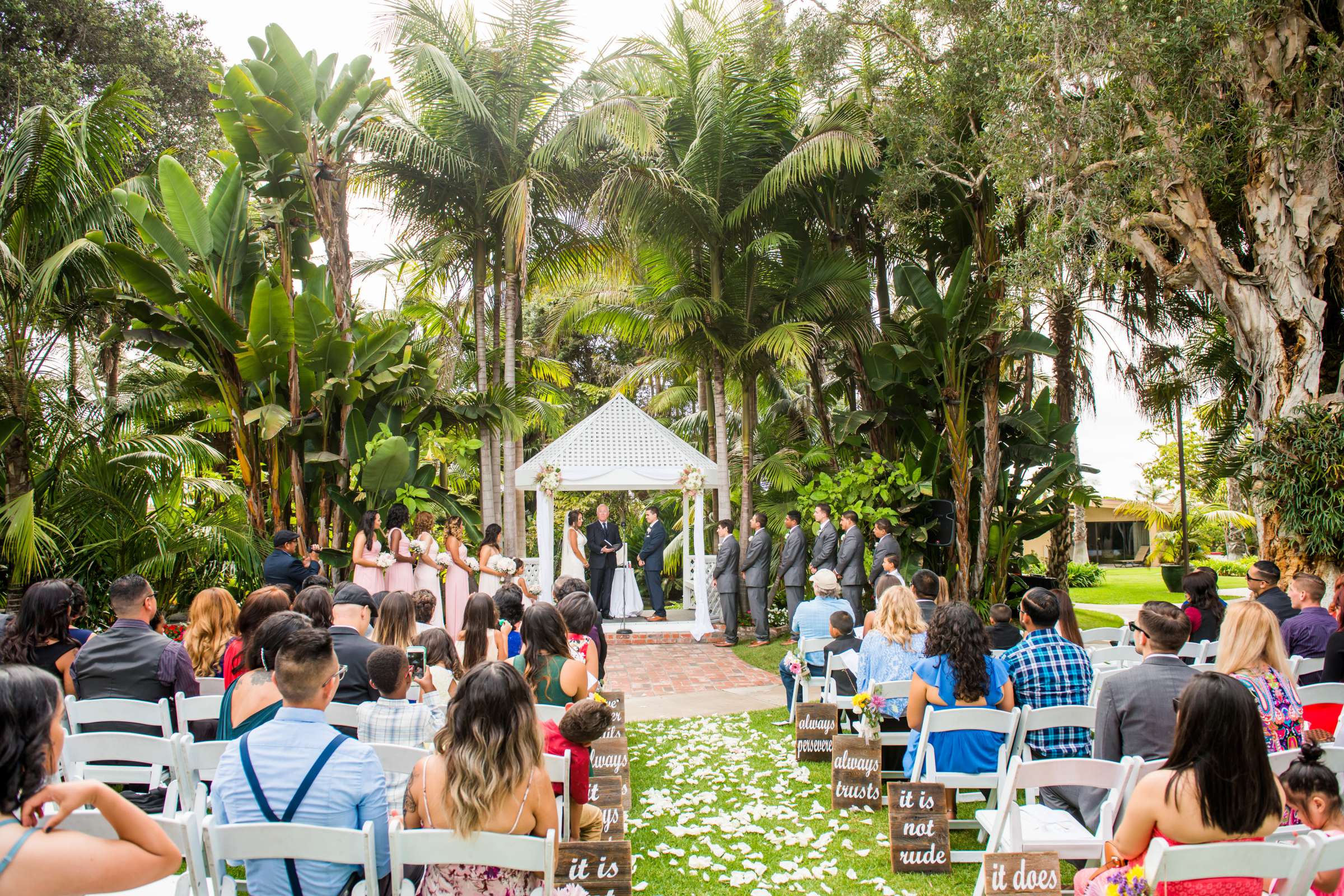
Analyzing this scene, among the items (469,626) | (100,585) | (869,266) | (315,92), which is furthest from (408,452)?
(869,266)

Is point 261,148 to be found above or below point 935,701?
above

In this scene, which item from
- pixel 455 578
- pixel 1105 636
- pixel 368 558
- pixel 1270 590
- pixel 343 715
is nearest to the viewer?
pixel 343 715

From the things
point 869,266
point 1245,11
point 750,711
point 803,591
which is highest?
point 1245,11

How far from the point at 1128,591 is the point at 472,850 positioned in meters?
24.5

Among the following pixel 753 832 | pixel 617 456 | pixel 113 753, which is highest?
pixel 617 456

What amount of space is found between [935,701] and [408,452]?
742 centimetres

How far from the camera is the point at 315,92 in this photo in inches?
412

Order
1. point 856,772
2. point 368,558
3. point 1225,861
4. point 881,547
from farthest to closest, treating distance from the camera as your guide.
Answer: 1. point 881,547
2. point 368,558
3. point 856,772
4. point 1225,861

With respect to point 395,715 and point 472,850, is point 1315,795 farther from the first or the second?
point 395,715

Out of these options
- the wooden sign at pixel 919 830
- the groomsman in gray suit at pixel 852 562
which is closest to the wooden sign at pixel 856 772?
the wooden sign at pixel 919 830

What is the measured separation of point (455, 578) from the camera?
1088cm

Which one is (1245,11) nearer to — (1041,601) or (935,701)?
(1041,601)

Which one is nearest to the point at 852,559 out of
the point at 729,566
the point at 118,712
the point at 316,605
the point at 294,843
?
the point at 729,566

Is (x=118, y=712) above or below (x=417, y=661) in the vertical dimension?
below
